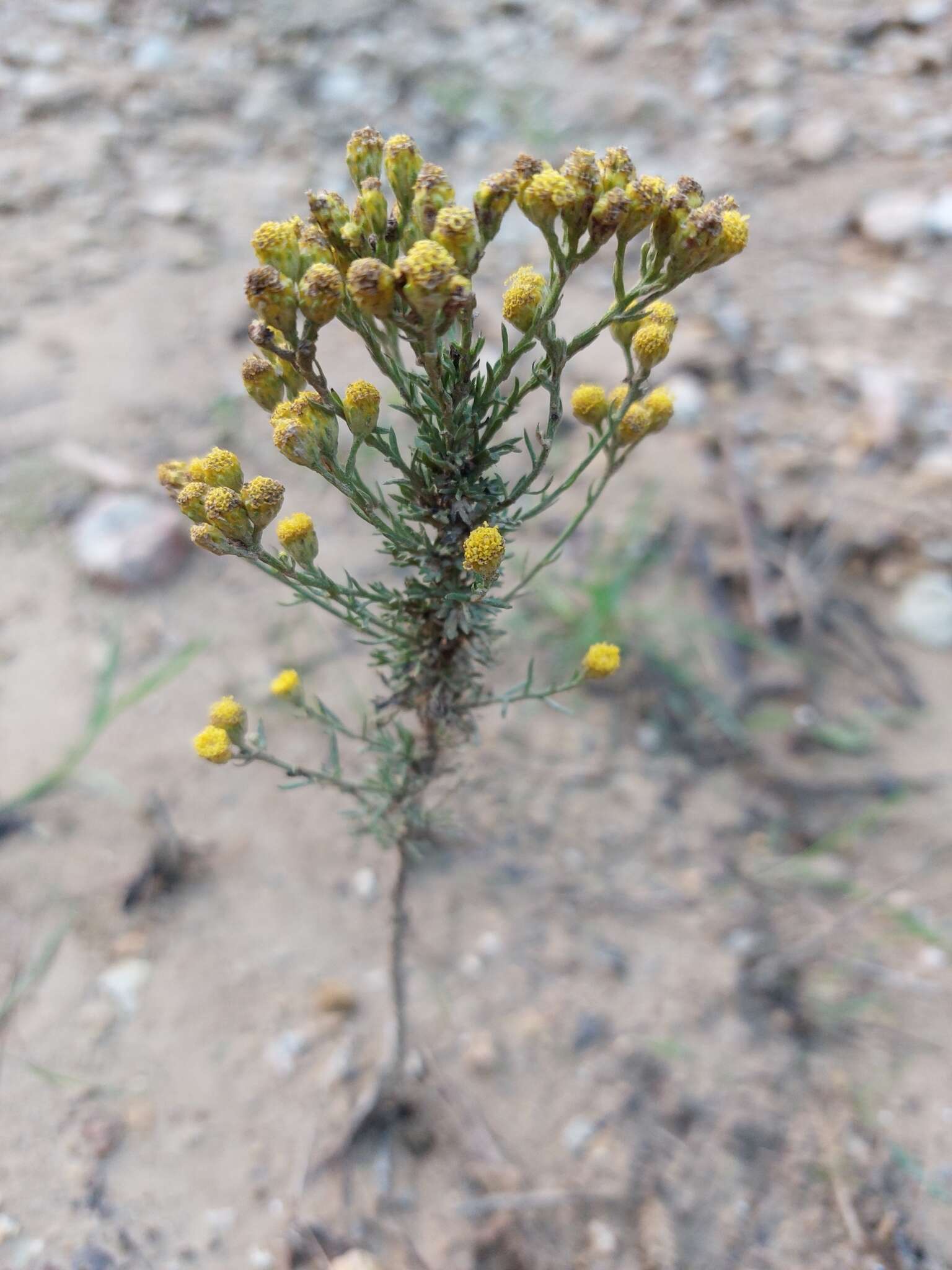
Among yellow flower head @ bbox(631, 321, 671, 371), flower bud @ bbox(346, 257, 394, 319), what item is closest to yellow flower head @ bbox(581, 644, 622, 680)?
yellow flower head @ bbox(631, 321, 671, 371)

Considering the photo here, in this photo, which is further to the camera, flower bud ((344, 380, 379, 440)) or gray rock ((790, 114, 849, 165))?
gray rock ((790, 114, 849, 165))

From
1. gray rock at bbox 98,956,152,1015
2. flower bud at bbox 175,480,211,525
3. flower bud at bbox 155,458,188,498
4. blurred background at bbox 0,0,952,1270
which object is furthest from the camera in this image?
gray rock at bbox 98,956,152,1015

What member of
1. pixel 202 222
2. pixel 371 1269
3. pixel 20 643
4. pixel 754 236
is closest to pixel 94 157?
pixel 202 222

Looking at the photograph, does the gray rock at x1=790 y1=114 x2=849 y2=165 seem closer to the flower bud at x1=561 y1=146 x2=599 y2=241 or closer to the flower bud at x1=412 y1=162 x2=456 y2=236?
the flower bud at x1=561 y1=146 x2=599 y2=241

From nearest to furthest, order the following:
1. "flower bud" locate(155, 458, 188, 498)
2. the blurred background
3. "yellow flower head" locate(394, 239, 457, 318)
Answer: "yellow flower head" locate(394, 239, 457, 318)
"flower bud" locate(155, 458, 188, 498)
the blurred background

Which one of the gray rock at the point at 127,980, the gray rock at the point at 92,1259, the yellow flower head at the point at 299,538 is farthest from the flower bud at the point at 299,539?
the gray rock at the point at 92,1259

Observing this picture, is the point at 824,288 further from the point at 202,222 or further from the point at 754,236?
the point at 202,222
